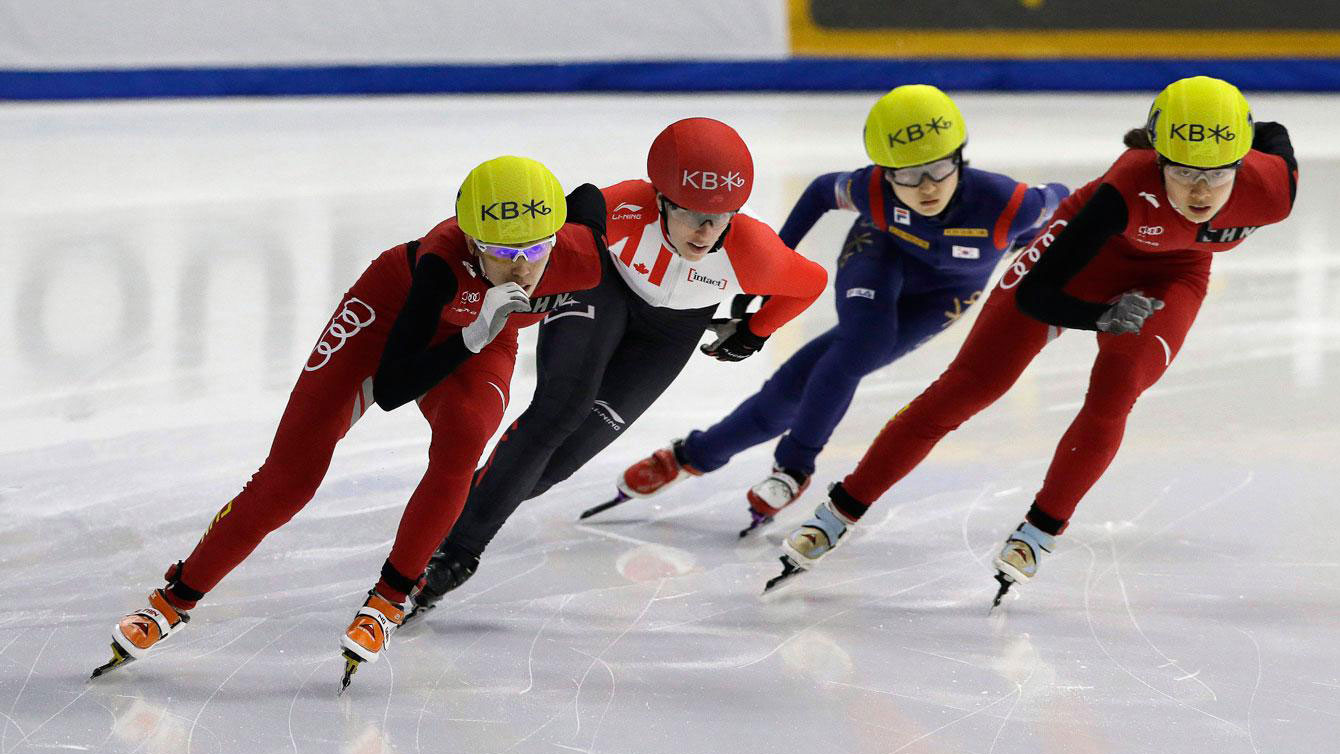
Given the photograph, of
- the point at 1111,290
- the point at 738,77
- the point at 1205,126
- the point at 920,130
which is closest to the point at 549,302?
the point at 920,130

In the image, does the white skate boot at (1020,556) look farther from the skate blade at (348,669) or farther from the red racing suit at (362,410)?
the skate blade at (348,669)

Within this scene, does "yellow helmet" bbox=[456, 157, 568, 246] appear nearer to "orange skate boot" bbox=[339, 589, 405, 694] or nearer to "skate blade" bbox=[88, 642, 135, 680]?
"orange skate boot" bbox=[339, 589, 405, 694]

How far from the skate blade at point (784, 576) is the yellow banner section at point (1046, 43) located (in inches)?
398

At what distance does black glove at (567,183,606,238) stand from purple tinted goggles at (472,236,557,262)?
1.24 ft

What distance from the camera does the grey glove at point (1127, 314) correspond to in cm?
297

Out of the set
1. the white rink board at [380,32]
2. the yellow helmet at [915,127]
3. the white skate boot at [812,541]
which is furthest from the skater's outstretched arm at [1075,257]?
the white rink board at [380,32]

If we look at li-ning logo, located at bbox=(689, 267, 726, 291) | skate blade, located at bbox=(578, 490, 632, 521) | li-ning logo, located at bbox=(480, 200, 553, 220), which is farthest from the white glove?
skate blade, located at bbox=(578, 490, 632, 521)

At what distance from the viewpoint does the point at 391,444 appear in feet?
13.9

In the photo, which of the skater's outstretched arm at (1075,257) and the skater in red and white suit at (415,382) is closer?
the skater in red and white suit at (415,382)

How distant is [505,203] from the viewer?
2680mm

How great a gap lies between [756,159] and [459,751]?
273 inches

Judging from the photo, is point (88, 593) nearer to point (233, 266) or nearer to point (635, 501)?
point (635, 501)

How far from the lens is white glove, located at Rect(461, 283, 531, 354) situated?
2701 millimetres

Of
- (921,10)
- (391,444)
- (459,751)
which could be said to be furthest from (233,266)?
(921,10)
